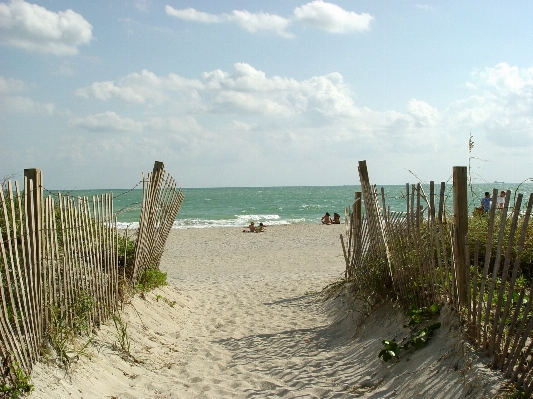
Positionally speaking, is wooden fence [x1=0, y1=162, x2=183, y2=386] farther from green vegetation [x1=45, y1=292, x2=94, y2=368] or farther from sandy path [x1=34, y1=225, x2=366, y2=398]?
sandy path [x1=34, y1=225, x2=366, y2=398]

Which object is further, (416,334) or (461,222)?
(416,334)

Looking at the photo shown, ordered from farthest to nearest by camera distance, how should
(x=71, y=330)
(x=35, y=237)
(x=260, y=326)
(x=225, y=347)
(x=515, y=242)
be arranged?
(x=260, y=326) < (x=515, y=242) < (x=225, y=347) < (x=71, y=330) < (x=35, y=237)

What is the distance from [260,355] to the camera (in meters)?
6.12

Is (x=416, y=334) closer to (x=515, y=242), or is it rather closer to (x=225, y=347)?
(x=225, y=347)

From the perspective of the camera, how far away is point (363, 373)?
5113mm

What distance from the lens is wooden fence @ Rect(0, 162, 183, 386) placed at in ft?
13.1

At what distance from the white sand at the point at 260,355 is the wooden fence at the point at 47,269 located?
295mm

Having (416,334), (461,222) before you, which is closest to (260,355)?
(416,334)

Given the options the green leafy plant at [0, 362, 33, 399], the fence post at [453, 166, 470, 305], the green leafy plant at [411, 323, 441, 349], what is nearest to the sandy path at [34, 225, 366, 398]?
the green leafy plant at [0, 362, 33, 399]

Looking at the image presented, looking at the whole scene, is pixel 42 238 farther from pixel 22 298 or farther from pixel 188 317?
pixel 188 317

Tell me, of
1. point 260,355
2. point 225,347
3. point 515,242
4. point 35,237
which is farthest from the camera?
point 515,242

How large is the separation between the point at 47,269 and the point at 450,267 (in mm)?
3715

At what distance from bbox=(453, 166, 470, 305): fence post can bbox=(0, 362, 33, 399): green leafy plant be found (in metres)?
3.63

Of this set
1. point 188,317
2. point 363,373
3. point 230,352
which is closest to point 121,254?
point 188,317
